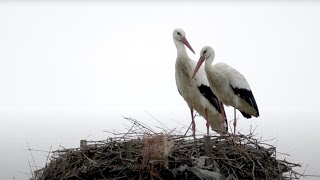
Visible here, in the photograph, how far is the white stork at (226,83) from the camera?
973 centimetres

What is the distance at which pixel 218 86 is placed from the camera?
32.5 feet

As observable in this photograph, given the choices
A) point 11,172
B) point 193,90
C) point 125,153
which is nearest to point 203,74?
point 193,90

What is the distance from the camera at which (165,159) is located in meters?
7.19

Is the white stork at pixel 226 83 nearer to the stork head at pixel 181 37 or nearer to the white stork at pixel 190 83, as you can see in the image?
the white stork at pixel 190 83

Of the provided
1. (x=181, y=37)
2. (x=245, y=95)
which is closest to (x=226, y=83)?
(x=245, y=95)

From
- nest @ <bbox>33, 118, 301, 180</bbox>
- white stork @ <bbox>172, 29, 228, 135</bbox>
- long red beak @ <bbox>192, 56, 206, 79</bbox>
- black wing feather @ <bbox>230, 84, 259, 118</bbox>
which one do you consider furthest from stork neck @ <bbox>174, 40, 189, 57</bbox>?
nest @ <bbox>33, 118, 301, 180</bbox>

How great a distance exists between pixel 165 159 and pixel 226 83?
9.99ft

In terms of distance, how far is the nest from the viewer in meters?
→ 7.19

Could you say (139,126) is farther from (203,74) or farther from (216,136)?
(203,74)

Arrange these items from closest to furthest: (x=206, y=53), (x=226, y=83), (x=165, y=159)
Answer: (x=165, y=159)
(x=206, y=53)
(x=226, y=83)

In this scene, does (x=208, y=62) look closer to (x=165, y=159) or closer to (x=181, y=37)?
(x=181, y=37)

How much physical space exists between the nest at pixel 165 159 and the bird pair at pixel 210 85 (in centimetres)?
191

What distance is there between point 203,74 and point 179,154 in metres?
3.14

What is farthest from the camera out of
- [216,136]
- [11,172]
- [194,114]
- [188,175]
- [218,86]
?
[11,172]
